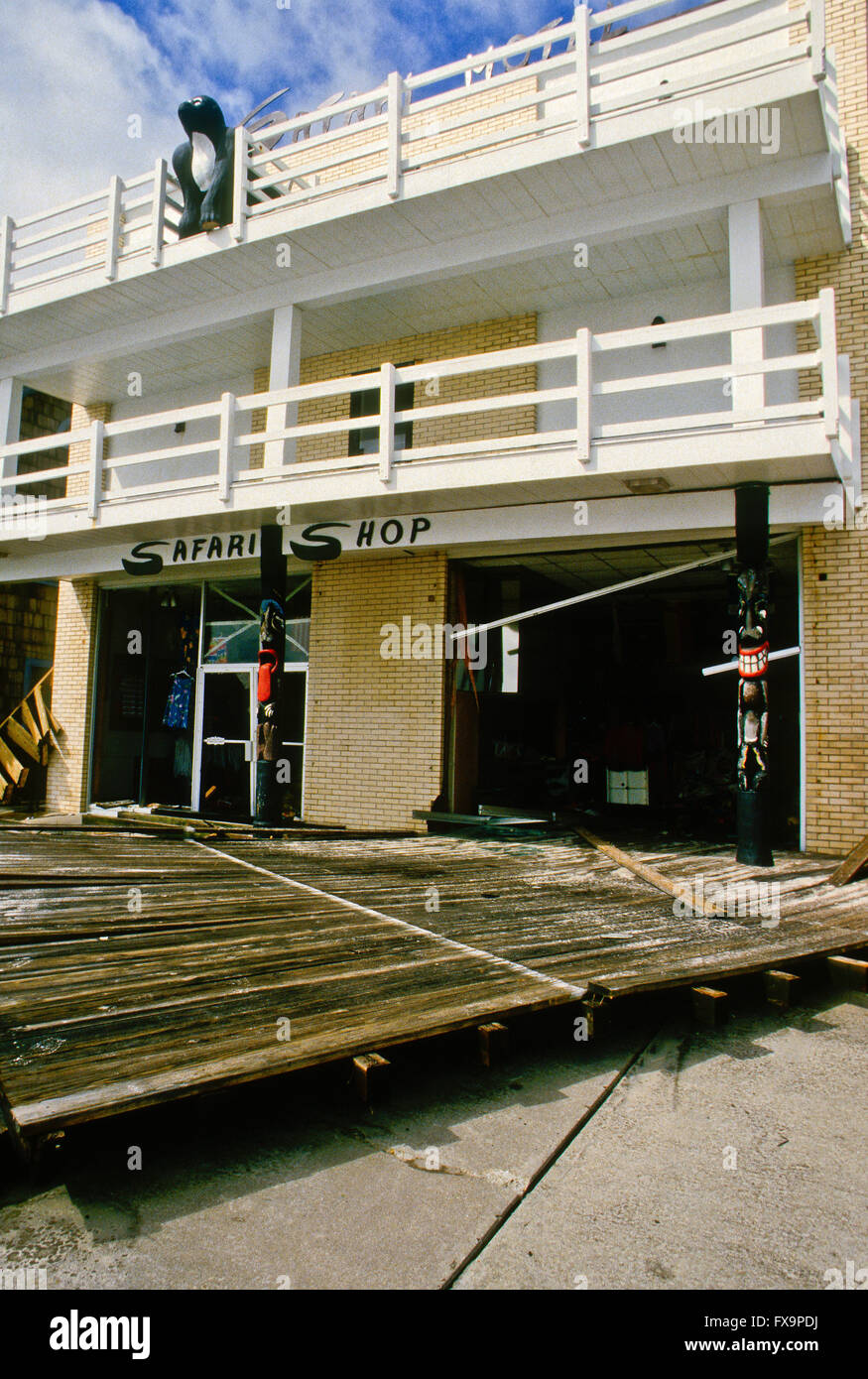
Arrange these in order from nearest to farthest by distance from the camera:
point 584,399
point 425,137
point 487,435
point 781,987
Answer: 1. point 781,987
2. point 584,399
3. point 425,137
4. point 487,435

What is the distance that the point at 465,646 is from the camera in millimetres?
10992

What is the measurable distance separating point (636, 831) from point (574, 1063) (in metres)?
6.95

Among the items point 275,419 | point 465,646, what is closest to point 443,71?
point 275,419

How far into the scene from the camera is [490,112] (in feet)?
28.3

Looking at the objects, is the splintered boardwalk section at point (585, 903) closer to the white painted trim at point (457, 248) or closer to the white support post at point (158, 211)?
the white painted trim at point (457, 248)

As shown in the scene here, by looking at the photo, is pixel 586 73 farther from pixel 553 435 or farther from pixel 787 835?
pixel 787 835

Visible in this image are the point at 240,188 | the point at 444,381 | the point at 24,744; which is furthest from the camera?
the point at 24,744

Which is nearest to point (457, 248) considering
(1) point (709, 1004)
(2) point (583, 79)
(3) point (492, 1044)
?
(2) point (583, 79)

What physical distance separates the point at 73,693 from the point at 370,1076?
40.0 ft

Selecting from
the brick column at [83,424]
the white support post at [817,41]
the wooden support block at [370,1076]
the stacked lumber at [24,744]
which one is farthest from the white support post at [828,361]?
the stacked lumber at [24,744]

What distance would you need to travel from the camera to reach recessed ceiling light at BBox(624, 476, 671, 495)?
805cm

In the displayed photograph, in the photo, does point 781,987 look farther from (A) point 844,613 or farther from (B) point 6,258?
(B) point 6,258

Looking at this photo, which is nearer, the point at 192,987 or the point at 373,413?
the point at 192,987

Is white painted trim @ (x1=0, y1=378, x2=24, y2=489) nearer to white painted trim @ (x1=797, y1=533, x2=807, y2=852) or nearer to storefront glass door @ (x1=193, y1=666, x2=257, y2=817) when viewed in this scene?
storefront glass door @ (x1=193, y1=666, x2=257, y2=817)
